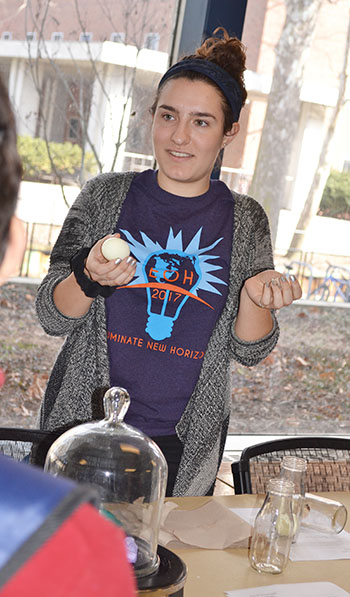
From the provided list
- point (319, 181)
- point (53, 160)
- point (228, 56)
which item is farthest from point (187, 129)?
point (319, 181)

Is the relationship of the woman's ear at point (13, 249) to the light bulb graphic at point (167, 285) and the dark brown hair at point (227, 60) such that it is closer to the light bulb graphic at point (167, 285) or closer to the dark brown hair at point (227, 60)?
the light bulb graphic at point (167, 285)

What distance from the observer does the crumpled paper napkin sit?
1448mm

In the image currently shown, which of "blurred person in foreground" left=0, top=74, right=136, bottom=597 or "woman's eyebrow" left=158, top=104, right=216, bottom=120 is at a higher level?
"woman's eyebrow" left=158, top=104, right=216, bottom=120

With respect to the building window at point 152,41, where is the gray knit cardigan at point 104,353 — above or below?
below

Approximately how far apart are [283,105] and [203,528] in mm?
2449

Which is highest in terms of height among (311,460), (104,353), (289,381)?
(104,353)

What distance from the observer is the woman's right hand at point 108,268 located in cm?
166

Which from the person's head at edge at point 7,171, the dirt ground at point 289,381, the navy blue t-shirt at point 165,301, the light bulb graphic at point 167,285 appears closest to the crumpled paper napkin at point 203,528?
the navy blue t-shirt at point 165,301

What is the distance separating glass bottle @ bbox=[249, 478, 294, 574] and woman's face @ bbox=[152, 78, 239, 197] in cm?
86

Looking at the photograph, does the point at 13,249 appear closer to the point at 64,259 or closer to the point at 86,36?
the point at 64,259

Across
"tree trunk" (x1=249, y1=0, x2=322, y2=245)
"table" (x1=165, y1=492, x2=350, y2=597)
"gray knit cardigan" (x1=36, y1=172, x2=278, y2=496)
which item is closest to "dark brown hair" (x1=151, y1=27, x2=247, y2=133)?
"gray knit cardigan" (x1=36, y1=172, x2=278, y2=496)

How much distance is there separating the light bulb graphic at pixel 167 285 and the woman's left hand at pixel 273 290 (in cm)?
16

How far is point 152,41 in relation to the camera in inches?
124

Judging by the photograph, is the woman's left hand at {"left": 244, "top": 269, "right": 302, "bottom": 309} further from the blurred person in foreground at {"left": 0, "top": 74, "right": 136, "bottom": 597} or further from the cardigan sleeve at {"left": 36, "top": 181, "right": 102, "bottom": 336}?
the blurred person in foreground at {"left": 0, "top": 74, "right": 136, "bottom": 597}
